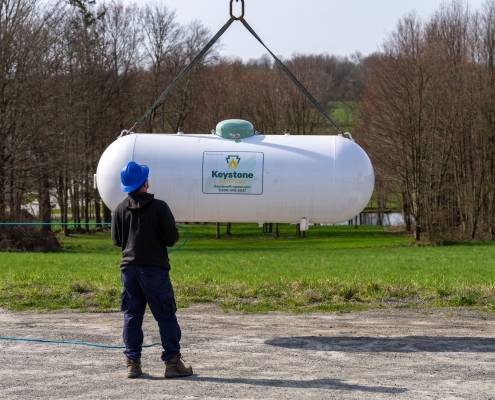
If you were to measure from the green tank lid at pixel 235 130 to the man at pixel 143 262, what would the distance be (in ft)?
9.61

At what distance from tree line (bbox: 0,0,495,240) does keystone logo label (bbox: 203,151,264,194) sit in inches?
975

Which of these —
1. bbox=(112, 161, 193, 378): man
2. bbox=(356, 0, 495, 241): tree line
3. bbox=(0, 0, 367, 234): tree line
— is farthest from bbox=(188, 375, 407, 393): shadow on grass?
bbox=(356, 0, 495, 241): tree line

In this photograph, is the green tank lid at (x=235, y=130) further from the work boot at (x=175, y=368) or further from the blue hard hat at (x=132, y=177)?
the work boot at (x=175, y=368)

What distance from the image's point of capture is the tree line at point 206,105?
1395 inches

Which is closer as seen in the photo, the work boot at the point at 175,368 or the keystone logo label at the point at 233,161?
the work boot at the point at 175,368

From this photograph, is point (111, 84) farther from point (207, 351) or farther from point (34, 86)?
point (207, 351)

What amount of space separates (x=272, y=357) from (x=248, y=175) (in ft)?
9.73

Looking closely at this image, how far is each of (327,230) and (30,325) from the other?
45.9 metres

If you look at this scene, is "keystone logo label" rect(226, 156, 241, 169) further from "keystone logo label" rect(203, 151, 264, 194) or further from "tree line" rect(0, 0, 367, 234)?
"tree line" rect(0, 0, 367, 234)

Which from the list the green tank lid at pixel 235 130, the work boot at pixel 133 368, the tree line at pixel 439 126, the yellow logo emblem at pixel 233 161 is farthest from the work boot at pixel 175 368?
the tree line at pixel 439 126

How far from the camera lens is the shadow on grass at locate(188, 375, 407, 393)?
619 centimetres

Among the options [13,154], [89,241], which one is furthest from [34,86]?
[89,241]

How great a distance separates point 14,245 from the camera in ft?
97.5

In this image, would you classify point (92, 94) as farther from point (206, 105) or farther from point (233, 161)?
point (233, 161)
